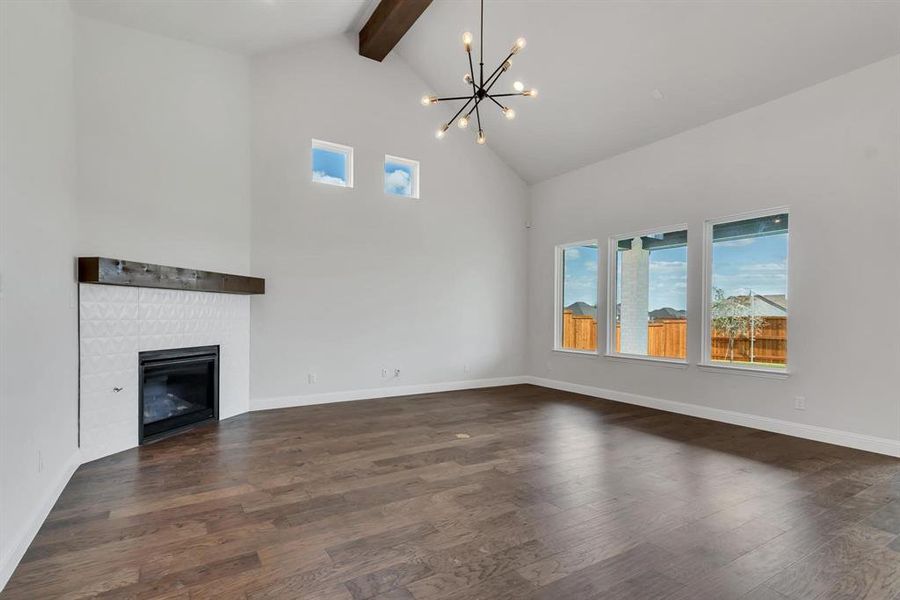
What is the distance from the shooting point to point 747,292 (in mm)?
4941

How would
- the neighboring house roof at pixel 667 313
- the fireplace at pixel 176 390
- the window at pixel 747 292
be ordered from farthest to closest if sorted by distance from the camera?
Answer: the neighboring house roof at pixel 667 313 < the window at pixel 747 292 < the fireplace at pixel 176 390

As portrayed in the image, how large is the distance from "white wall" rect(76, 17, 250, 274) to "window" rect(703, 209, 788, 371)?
18.4 ft

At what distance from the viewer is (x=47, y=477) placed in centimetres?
268

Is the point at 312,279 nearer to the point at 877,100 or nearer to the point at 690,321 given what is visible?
the point at 690,321

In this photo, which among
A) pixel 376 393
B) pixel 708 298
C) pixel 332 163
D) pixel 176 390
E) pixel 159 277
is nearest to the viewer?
pixel 159 277

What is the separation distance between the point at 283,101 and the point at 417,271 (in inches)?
111

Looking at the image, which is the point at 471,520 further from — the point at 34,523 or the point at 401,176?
the point at 401,176

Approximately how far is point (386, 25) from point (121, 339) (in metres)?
4.53

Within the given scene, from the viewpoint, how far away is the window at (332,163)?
5.91 m

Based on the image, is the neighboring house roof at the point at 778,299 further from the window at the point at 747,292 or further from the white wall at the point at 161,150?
the white wall at the point at 161,150

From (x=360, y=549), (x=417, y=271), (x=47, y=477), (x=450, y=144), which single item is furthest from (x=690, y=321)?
(x=47, y=477)

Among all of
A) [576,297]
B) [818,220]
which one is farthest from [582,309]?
[818,220]

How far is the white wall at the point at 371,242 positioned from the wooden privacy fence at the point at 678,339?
1.02 meters

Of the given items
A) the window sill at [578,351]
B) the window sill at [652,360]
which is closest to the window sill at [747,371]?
the window sill at [652,360]
